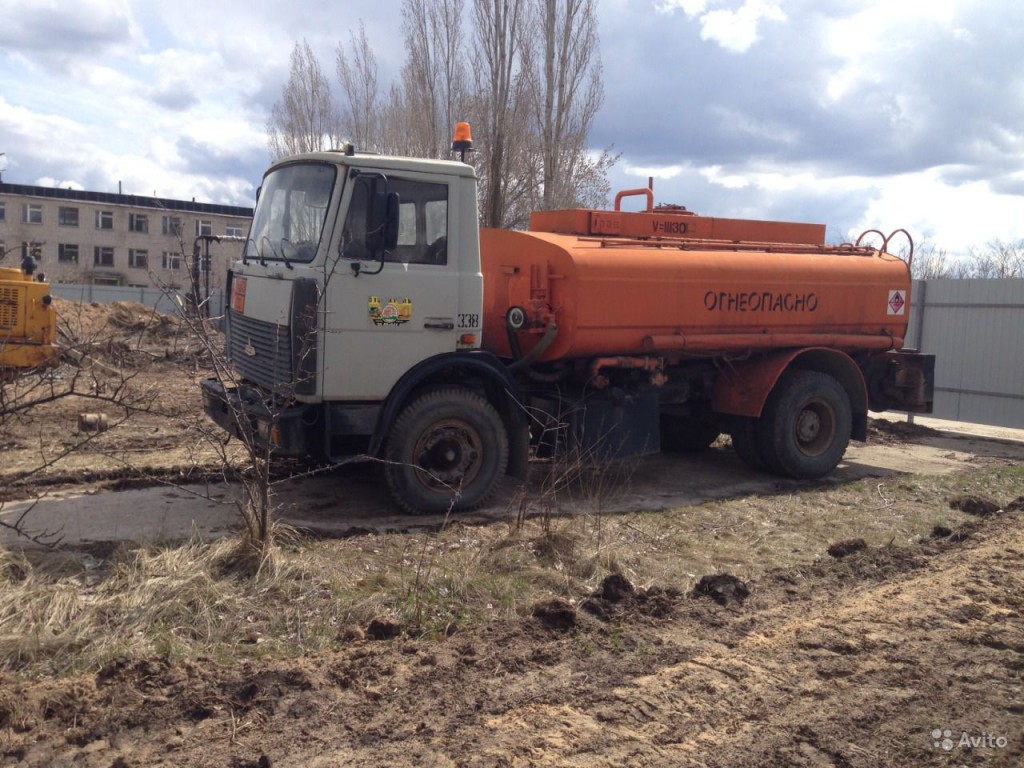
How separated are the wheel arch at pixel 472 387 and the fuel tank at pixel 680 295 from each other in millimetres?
554

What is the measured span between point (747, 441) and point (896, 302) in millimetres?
2395

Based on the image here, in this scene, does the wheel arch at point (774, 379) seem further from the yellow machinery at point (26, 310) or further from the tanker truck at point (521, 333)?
the yellow machinery at point (26, 310)

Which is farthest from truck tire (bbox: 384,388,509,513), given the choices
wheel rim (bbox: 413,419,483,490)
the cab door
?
the cab door

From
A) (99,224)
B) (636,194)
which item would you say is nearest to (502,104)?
(636,194)

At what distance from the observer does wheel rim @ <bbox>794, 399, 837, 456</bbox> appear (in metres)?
10.1

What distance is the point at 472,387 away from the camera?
26.1ft

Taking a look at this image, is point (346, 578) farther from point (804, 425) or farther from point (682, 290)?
point (804, 425)

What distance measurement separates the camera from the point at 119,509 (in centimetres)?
757

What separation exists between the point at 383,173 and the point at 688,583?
379 cm

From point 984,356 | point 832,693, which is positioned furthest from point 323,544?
point 984,356

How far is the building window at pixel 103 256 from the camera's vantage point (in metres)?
53.9

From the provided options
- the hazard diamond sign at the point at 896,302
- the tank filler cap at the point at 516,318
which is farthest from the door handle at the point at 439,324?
the hazard diamond sign at the point at 896,302

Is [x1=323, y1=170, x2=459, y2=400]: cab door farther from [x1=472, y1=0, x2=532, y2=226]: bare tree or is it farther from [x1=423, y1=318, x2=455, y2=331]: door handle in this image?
[x1=472, y1=0, x2=532, y2=226]: bare tree

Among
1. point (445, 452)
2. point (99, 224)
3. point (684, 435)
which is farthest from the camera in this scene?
point (99, 224)
